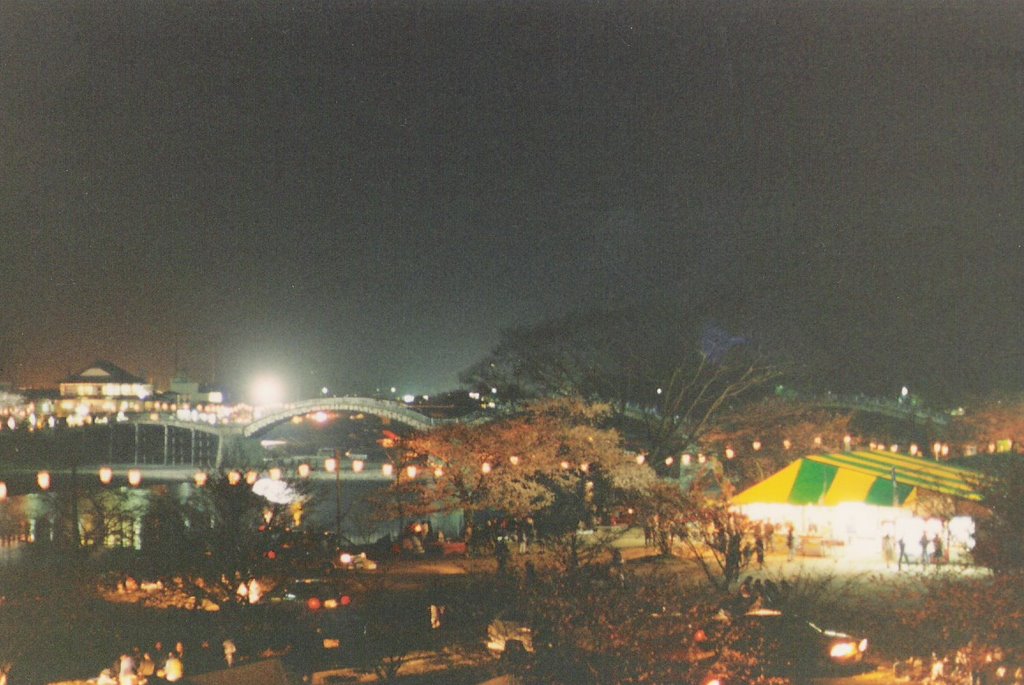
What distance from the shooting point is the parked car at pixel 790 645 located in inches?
388

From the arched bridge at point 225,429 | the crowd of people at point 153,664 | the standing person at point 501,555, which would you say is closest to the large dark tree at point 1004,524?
the standing person at point 501,555

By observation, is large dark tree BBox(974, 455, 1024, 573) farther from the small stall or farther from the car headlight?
the small stall

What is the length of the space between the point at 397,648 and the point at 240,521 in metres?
4.53

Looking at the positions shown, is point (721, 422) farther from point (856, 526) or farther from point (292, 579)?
point (292, 579)

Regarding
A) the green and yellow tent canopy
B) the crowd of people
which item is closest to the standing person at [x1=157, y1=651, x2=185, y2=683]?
the crowd of people

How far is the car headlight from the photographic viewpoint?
10.3 metres

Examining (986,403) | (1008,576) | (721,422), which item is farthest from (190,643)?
(986,403)

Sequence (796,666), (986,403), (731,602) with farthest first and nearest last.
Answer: (986,403), (731,602), (796,666)

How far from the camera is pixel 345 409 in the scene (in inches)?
1806

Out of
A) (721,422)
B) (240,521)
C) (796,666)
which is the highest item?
(721,422)

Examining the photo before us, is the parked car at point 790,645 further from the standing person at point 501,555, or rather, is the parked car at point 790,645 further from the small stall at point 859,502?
the small stall at point 859,502

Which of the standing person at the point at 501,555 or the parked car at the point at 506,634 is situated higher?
the standing person at the point at 501,555

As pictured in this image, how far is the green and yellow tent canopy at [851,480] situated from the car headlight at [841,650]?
8309 mm

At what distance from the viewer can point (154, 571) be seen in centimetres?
1526
